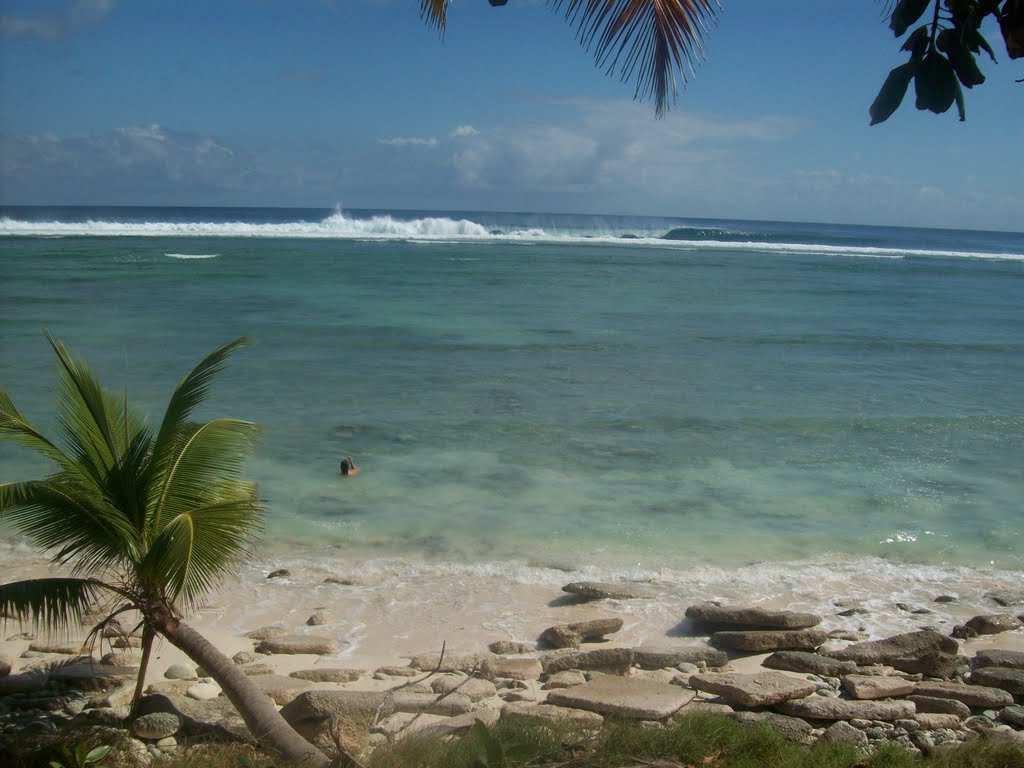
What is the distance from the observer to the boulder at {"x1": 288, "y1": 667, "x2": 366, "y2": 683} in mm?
6160

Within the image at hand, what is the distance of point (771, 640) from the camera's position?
6867 mm

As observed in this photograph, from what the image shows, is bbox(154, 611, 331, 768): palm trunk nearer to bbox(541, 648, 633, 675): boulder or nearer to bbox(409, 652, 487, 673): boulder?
bbox(409, 652, 487, 673): boulder

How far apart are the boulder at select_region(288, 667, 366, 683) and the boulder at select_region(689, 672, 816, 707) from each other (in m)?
2.22

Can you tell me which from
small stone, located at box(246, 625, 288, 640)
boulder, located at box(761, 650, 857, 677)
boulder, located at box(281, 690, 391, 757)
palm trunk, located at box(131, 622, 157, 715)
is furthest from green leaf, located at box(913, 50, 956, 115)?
small stone, located at box(246, 625, 288, 640)

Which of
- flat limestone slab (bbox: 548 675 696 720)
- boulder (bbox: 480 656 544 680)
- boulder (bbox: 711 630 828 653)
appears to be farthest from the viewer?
boulder (bbox: 711 630 828 653)

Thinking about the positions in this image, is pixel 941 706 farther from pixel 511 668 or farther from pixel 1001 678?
pixel 511 668

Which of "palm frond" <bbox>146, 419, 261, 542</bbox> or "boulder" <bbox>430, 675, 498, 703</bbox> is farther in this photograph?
"boulder" <bbox>430, 675, 498, 703</bbox>

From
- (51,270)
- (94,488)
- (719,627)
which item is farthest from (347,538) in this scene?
(51,270)

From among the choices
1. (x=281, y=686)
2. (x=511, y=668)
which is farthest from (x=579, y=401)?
(x=281, y=686)

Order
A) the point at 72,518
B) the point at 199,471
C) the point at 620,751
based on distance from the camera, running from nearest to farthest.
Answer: the point at 620,751
the point at 72,518
the point at 199,471

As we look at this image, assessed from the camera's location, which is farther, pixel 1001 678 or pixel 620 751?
pixel 1001 678

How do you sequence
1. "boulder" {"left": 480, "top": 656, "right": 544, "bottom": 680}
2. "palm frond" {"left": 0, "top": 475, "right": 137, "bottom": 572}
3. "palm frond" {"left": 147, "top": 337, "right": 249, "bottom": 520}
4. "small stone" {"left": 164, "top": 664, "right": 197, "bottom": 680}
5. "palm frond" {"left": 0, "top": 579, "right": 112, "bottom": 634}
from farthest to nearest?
"boulder" {"left": 480, "top": 656, "right": 544, "bottom": 680}
"small stone" {"left": 164, "top": 664, "right": 197, "bottom": 680}
"palm frond" {"left": 147, "top": 337, "right": 249, "bottom": 520}
"palm frond" {"left": 0, "top": 475, "right": 137, "bottom": 572}
"palm frond" {"left": 0, "top": 579, "right": 112, "bottom": 634}

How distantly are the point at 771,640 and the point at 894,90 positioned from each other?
5142 millimetres

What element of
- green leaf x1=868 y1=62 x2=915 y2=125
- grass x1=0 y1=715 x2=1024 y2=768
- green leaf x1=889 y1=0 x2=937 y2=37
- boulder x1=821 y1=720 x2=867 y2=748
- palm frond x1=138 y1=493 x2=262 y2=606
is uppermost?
green leaf x1=889 y1=0 x2=937 y2=37
